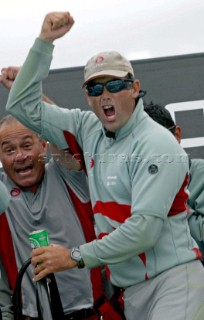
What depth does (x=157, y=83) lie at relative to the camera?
3855 mm

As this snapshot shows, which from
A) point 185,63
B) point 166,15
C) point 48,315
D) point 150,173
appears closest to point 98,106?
point 150,173

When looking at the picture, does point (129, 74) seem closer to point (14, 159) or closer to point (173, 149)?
point (173, 149)

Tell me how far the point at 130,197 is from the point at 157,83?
1.52 m

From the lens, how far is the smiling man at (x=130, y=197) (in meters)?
2.33

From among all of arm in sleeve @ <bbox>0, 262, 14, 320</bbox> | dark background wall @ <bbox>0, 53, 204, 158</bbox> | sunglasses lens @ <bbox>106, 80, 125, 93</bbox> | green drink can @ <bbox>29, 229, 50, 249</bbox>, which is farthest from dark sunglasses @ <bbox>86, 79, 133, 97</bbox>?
dark background wall @ <bbox>0, 53, 204, 158</bbox>

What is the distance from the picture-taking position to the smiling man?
91.9 inches

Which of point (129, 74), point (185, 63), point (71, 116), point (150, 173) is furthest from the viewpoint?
point (185, 63)

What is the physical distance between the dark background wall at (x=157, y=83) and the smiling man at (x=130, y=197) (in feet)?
3.80

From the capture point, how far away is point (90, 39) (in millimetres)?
4113

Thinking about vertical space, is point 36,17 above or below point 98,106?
above

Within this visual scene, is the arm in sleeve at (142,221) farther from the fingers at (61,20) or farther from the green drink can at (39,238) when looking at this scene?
the fingers at (61,20)

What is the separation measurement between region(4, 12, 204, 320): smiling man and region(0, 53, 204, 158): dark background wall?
1158 mm

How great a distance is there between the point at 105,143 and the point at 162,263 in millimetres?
475

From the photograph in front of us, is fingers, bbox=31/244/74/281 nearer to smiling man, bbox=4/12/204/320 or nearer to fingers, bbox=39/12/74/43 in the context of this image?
smiling man, bbox=4/12/204/320
